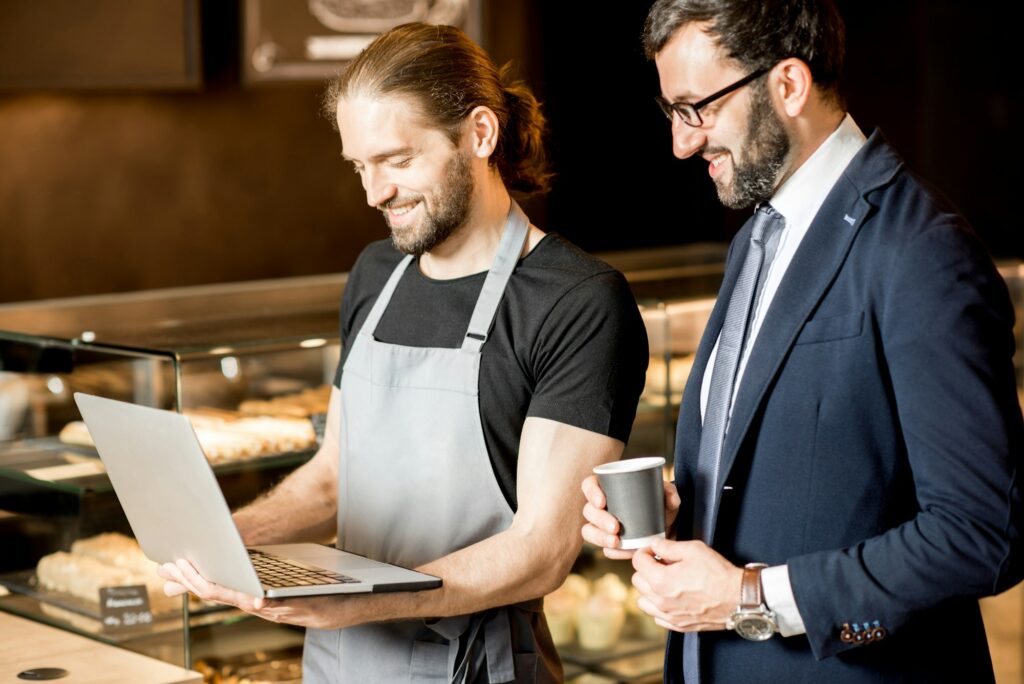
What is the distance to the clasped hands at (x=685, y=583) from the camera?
1430mm

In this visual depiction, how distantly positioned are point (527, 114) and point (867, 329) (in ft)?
2.59

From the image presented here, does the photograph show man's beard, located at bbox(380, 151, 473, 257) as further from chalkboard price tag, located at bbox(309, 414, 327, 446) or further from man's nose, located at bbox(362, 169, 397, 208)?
chalkboard price tag, located at bbox(309, 414, 327, 446)

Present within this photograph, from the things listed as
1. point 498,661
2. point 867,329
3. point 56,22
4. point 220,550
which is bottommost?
point 498,661

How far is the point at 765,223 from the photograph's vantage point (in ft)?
5.13

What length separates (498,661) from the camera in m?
1.85

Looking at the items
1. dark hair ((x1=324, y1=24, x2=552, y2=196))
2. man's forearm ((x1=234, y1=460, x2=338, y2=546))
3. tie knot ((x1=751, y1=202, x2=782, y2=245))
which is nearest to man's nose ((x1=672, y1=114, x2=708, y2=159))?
tie knot ((x1=751, y1=202, x2=782, y2=245))

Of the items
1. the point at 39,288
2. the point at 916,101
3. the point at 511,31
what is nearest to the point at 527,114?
the point at 39,288

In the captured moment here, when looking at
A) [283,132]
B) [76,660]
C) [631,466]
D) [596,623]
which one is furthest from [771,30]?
[283,132]

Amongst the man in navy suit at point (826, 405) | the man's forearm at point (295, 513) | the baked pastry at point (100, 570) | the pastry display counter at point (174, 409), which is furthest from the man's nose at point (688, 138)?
the baked pastry at point (100, 570)

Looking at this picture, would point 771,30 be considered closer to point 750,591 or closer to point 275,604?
point 750,591

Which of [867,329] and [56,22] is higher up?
[56,22]

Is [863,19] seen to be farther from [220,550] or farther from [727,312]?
[220,550]

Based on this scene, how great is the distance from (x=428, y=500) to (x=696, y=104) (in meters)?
0.67

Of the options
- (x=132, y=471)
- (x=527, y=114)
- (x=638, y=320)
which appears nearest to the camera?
(x=132, y=471)
